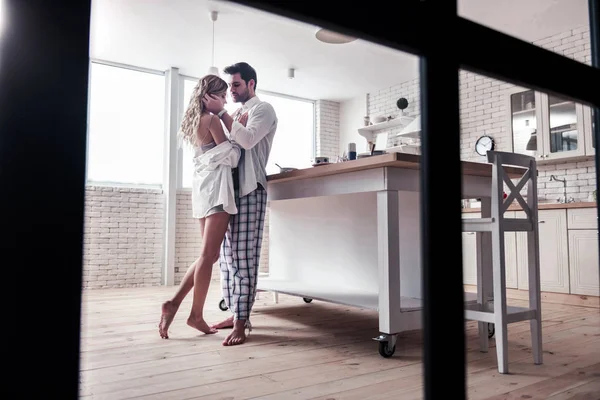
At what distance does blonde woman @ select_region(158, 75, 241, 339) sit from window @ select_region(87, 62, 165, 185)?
10.2 ft

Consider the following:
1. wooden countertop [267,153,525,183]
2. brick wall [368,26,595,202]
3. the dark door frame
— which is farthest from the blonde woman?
brick wall [368,26,595,202]

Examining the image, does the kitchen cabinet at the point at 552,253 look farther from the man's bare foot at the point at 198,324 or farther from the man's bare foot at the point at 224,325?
the man's bare foot at the point at 198,324

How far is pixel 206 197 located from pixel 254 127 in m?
0.45

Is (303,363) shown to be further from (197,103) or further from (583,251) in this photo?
(583,251)

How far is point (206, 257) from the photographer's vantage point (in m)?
2.47

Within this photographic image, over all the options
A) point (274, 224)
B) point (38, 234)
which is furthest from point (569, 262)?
point (38, 234)

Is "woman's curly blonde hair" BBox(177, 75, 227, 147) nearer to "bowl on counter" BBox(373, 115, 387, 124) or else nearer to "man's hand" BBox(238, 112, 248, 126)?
"man's hand" BBox(238, 112, 248, 126)

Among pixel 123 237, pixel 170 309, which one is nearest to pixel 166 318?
pixel 170 309

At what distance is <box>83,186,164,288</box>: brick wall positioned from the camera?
16.8ft

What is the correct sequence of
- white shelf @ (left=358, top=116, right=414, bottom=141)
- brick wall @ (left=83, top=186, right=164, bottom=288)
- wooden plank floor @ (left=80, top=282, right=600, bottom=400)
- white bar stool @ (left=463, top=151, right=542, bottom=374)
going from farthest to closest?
white shelf @ (left=358, top=116, right=414, bottom=141), brick wall @ (left=83, top=186, right=164, bottom=288), white bar stool @ (left=463, top=151, right=542, bottom=374), wooden plank floor @ (left=80, top=282, right=600, bottom=400)

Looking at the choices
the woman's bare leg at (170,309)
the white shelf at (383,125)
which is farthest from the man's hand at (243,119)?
the white shelf at (383,125)

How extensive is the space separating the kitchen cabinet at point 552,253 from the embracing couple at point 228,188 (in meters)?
2.99

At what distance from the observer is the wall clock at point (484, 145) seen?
537cm

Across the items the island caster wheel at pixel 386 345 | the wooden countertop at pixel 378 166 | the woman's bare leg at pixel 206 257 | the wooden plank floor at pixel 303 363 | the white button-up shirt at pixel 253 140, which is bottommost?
the wooden plank floor at pixel 303 363
